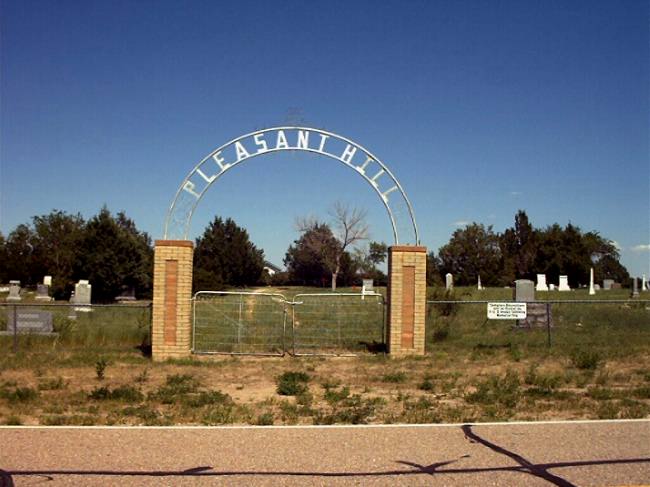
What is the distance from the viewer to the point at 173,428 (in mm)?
8242

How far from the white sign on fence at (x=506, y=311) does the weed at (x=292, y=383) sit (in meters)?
6.94

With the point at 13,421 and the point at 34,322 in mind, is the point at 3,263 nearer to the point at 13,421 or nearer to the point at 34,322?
the point at 34,322

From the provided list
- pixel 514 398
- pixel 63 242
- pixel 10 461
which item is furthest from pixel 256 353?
pixel 63 242

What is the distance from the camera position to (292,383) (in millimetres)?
12047

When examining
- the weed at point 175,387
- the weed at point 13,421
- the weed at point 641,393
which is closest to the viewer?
the weed at point 13,421

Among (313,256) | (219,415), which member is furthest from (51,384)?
(313,256)

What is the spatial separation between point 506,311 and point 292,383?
837 cm

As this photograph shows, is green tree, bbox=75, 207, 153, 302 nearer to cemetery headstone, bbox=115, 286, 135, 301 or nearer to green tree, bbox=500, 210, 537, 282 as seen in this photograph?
cemetery headstone, bbox=115, 286, 135, 301

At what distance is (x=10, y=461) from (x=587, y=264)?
262ft

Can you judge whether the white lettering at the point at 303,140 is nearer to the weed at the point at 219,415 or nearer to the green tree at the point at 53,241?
the weed at the point at 219,415

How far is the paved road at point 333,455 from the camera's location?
20.2 feet

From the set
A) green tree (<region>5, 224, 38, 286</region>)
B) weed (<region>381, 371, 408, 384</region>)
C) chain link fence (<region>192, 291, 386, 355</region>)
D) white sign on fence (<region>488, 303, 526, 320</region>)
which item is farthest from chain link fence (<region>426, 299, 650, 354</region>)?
green tree (<region>5, 224, 38, 286</region>)

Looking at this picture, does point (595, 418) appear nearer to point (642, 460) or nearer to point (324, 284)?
point (642, 460)

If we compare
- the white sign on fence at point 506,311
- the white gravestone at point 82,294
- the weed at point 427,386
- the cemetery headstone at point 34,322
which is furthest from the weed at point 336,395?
the white gravestone at point 82,294
